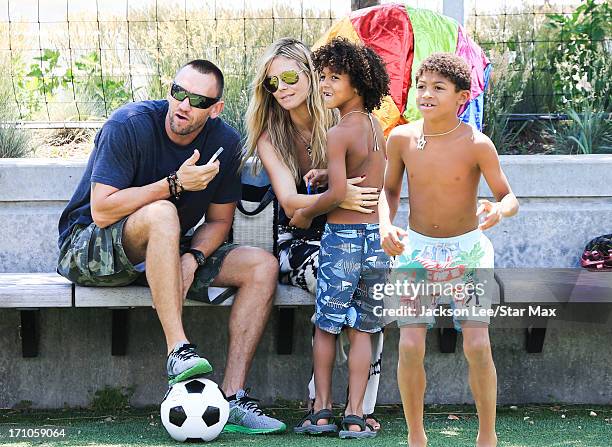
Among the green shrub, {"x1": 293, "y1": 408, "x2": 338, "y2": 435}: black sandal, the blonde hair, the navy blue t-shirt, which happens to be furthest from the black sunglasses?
the green shrub

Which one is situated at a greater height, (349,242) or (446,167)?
(446,167)

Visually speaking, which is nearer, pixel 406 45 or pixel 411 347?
pixel 411 347

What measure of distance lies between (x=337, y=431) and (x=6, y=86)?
126 inches

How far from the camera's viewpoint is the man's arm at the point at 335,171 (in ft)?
14.5

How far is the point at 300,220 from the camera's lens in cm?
467

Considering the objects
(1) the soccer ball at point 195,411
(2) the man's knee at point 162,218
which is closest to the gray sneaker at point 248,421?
(1) the soccer ball at point 195,411

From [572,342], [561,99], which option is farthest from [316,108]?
[561,99]

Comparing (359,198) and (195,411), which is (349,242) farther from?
(195,411)

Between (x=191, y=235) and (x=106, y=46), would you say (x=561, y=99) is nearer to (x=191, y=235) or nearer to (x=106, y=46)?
(x=191, y=235)

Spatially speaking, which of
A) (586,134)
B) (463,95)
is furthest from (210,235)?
(586,134)

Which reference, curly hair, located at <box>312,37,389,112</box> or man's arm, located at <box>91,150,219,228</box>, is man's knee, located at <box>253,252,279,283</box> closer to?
man's arm, located at <box>91,150,219,228</box>

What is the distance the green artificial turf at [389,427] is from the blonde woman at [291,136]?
694 mm

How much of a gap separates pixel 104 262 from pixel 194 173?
1.69ft

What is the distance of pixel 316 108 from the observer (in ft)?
16.1
